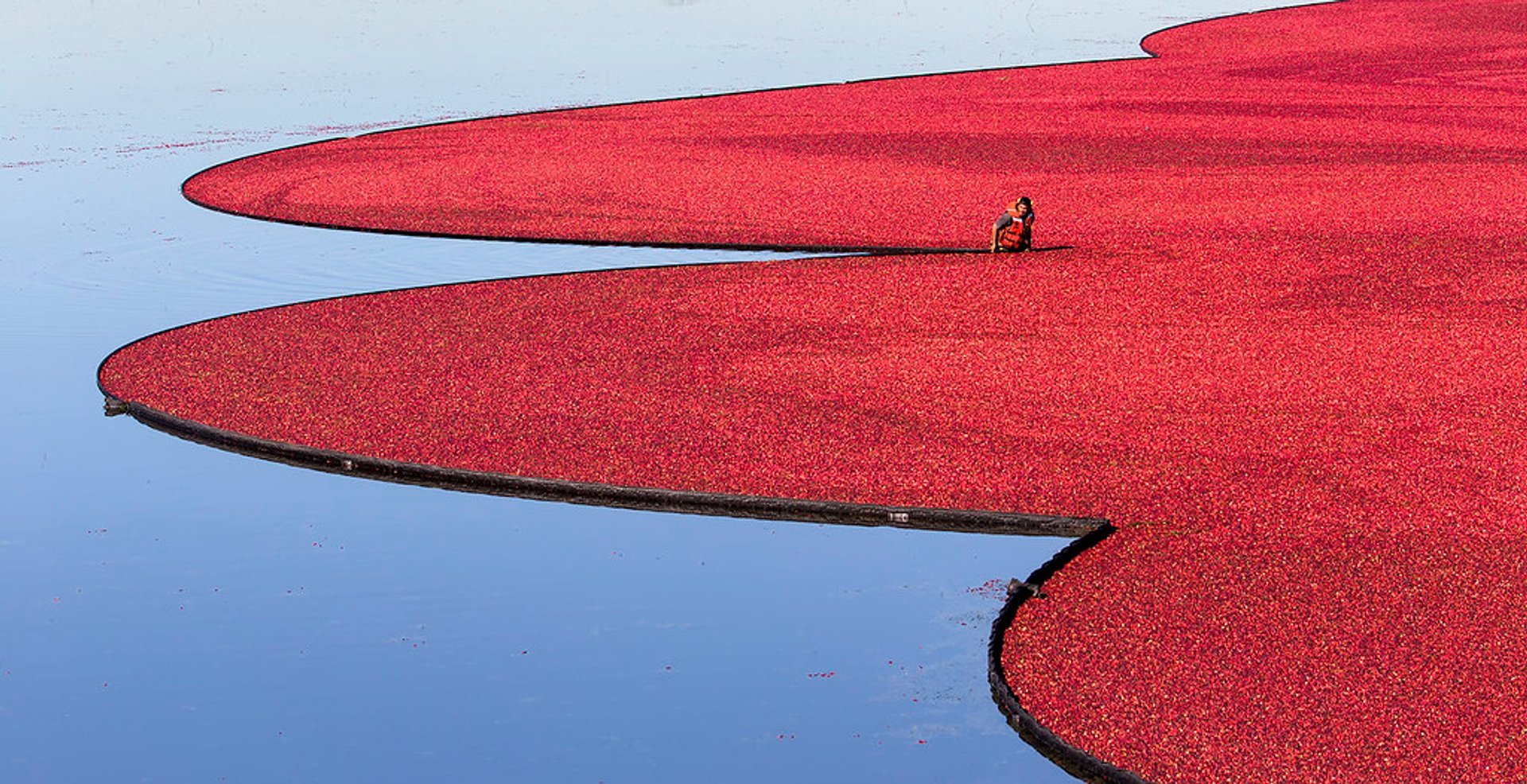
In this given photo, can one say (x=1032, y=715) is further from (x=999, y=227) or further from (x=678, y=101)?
(x=678, y=101)

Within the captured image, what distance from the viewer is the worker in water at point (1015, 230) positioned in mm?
11688

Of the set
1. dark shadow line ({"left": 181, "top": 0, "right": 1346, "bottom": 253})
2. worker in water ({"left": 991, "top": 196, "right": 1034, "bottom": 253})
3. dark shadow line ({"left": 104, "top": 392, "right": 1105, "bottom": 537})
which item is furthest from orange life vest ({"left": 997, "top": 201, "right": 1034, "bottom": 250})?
dark shadow line ({"left": 104, "top": 392, "right": 1105, "bottom": 537})

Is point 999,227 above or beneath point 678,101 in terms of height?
above

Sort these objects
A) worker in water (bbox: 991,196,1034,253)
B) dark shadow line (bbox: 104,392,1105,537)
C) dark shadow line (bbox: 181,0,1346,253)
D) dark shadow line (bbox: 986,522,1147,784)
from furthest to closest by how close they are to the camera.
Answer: dark shadow line (bbox: 181,0,1346,253)
worker in water (bbox: 991,196,1034,253)
dark shadow line (bbox: 104,392,1105,537)
dark shadow line (bbox: 986,522,1147,784)

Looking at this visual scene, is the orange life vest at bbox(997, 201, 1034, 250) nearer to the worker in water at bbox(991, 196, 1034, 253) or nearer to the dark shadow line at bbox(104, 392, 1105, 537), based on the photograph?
the worker in water at bbox(991, 196, 1034, 253)

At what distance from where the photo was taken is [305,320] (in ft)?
34.2

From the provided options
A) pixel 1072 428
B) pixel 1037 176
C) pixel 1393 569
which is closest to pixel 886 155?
pixel 1037 176

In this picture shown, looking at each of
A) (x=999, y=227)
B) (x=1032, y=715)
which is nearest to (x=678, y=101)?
(x=999, y=227)

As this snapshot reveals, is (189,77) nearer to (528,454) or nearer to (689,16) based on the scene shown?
(689,16)

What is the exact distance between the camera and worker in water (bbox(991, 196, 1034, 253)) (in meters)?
11.7

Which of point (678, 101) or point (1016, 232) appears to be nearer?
point (1016, 232)

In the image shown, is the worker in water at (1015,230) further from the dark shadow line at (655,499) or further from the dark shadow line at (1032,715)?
the dark shadow line at (1032,715)

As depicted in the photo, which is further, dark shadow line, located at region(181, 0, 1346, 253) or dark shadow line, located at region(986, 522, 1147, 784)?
dark shadow line, located at region(181, 0, 1346, 253)

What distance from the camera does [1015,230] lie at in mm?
11742
